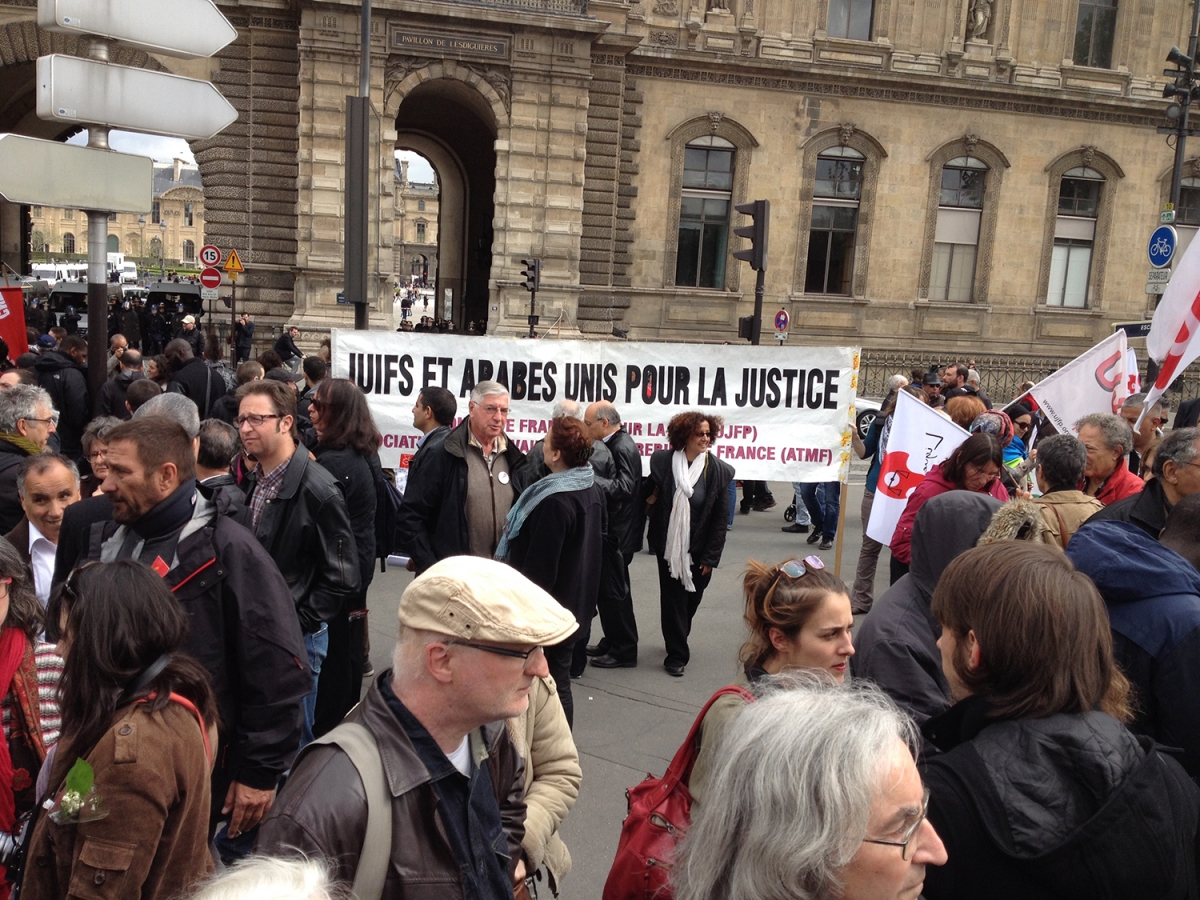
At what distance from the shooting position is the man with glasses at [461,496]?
5273 millimetres

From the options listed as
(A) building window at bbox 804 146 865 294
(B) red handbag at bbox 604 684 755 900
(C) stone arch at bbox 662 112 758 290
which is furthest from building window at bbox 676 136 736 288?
(B) red handbag at bbox 604 684 755 900

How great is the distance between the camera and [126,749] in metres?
2.17

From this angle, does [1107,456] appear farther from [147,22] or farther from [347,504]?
[147,22]

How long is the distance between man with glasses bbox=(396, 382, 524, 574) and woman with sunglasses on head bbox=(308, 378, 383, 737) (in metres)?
0.27

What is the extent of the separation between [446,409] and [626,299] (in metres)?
19.5

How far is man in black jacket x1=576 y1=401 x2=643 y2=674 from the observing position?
6324 mm

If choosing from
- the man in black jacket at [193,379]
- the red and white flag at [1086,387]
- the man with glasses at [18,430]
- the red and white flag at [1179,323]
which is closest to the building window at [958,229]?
the red and white flag at [1086,387]

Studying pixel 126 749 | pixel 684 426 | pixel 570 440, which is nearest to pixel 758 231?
pixel 684 426

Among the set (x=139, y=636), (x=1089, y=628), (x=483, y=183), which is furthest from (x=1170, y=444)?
(x=483, y=183)

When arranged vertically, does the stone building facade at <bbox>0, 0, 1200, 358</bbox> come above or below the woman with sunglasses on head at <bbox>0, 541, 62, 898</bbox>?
above

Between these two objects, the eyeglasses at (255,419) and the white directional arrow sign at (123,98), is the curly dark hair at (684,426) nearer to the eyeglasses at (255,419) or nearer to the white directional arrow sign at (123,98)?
the eyeglasses at (255,419)

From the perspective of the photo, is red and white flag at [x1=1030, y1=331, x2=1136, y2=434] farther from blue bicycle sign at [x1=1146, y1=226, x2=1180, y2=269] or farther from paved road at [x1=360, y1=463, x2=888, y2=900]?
blue bicycle sign at [x1=1146, y1=226, x2=1180, y2=269]

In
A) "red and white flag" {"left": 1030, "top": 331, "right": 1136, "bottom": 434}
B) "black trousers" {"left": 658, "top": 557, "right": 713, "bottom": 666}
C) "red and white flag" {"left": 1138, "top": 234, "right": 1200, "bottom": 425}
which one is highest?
"red and white flag" {"left": 1138, "top": 234, "right": 1200, "bottom": 425}

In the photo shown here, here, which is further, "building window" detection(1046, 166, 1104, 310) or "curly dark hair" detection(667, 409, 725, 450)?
"building window" detection(1046, 166, 1104, 310)
